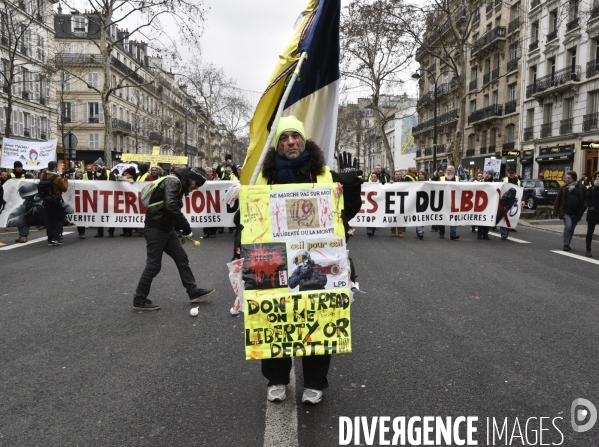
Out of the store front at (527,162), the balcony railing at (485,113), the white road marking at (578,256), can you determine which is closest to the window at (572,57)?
the store front at (527,162)

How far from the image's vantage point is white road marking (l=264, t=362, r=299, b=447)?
9.68 feet

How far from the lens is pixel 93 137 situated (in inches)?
2277

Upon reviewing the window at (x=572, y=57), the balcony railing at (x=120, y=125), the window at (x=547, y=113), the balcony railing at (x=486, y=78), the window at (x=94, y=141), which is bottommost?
the window at (x=94, y=141)

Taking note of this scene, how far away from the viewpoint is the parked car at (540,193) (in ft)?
82.8

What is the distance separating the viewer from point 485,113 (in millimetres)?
45562

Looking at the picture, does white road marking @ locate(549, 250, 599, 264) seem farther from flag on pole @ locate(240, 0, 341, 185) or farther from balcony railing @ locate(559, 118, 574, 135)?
balcony railing @ locate(559, 118, 574, 135)

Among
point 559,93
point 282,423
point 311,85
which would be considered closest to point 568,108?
point 559,93

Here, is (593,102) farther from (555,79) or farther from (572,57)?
(572,57)

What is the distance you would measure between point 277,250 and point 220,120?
66.4 metres

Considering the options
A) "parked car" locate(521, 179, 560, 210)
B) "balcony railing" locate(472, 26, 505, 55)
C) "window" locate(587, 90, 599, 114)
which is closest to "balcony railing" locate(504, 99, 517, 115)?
"balcony railing" locate(472, 26, 505, 55)

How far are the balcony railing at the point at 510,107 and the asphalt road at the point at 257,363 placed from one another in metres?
37.7

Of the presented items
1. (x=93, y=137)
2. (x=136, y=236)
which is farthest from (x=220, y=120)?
(x=136, y=236)

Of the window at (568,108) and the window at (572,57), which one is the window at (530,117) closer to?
the window at (568,108)

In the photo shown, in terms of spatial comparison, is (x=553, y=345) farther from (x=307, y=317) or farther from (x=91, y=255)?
(x=91, y=255)
